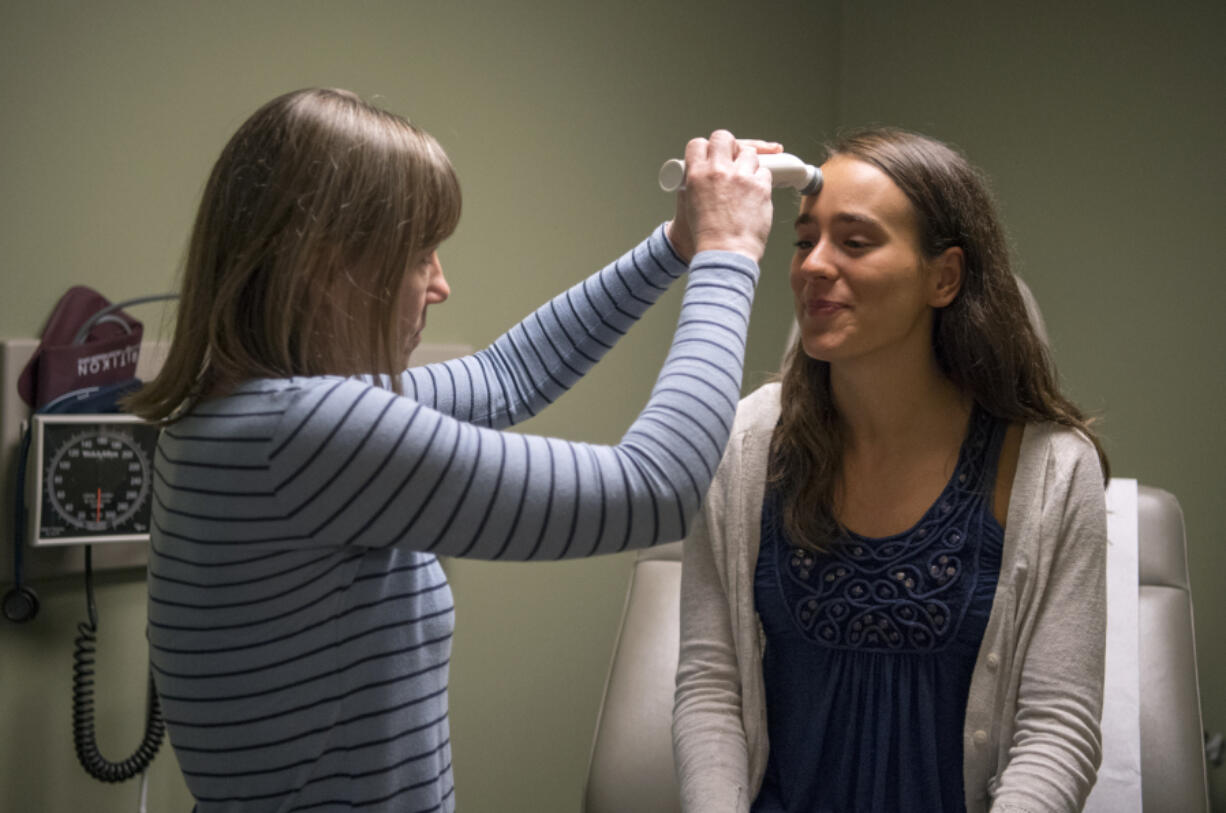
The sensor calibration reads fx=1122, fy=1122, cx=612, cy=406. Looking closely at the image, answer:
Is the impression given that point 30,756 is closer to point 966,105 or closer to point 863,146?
point 863,146

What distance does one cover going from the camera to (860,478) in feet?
4.42

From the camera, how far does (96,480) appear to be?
1371mm

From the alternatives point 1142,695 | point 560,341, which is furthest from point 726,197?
point 1142,695

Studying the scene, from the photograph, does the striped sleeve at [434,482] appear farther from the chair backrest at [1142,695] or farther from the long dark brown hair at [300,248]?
the chair backrest at [1142,695]

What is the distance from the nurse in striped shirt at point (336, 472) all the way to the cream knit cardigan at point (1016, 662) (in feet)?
1.46

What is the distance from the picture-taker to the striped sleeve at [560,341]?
1.18m

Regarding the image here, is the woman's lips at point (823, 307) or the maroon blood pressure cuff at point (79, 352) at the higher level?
the woman's lips at point (823, 307)

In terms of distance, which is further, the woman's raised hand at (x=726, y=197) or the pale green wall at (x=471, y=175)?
the pale green wall at (x=471, y=175)

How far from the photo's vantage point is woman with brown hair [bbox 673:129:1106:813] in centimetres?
120

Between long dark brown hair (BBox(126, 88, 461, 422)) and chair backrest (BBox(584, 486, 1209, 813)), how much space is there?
34.4 inches

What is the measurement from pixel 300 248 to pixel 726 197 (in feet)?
1.17

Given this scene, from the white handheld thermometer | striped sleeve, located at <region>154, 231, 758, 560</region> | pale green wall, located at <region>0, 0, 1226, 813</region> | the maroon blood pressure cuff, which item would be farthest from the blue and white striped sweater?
Answer: pale green wall, located at <region>0, 0, 1226, 813</region>

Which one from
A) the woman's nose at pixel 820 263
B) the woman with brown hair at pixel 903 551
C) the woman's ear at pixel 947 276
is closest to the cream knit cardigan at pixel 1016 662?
the woman with brown hair at pixel 903 551

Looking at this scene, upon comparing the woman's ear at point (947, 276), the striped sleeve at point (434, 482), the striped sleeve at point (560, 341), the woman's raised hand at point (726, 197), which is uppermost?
the woman's raised hand at point (726, 197)
